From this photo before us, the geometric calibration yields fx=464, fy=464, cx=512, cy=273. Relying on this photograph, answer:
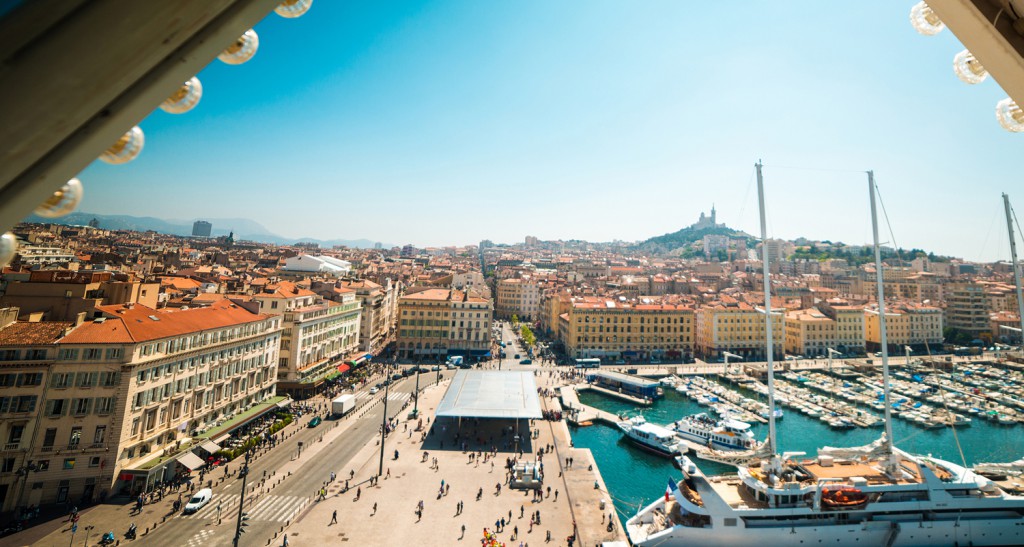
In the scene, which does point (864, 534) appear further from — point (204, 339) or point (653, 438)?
point (204, 339)

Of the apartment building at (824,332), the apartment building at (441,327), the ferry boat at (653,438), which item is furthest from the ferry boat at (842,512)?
the apartment building at (824,332)

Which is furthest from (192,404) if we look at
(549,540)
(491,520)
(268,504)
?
(549,540)

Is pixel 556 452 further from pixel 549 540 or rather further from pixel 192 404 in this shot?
Answer: pixel 192 404

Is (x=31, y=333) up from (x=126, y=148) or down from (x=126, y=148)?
down

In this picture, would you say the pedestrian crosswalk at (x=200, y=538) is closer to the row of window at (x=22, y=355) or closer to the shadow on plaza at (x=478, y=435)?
the row of window at (x=22, y=355)

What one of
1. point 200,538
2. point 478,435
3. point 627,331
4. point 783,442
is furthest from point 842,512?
point 627,331

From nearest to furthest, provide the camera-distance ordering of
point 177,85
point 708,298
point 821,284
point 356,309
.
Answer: point 177,85, point 356,309, point 708,298, point 821,284
